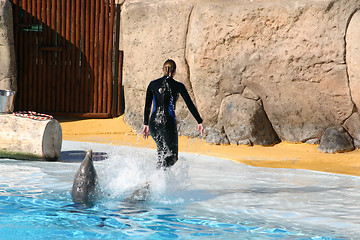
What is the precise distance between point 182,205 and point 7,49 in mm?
9079

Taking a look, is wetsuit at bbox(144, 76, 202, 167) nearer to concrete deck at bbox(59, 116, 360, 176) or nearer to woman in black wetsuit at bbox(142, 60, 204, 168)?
woman in black wetsuit at bbox(142, 60, 204, 168)

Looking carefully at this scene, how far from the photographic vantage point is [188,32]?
1125cm

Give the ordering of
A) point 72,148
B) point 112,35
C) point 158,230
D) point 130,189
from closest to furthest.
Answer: point 158,230 → point 130,189 → point 72,148 → point 112,35

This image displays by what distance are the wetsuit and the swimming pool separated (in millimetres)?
209

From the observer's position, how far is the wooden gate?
13.3 metres

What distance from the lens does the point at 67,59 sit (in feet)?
44.0

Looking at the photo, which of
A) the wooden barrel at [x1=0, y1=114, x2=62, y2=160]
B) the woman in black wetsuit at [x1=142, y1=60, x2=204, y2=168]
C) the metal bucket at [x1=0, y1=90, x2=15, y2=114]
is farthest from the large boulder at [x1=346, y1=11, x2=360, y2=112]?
the metal bucket at [x1=0, y1=90, x2=15, y2=114]

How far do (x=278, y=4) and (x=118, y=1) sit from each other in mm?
5044

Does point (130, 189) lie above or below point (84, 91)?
below

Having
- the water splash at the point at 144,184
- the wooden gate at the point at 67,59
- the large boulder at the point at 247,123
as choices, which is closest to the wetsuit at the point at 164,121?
the water splash at the point at 144,184

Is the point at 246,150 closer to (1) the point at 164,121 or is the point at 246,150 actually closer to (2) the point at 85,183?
(1) the point at 164,121

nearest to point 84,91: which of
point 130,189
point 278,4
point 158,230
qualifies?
point 278,4

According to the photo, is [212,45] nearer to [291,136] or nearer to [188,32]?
[188,32]

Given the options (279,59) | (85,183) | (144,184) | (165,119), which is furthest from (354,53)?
(85,183)
